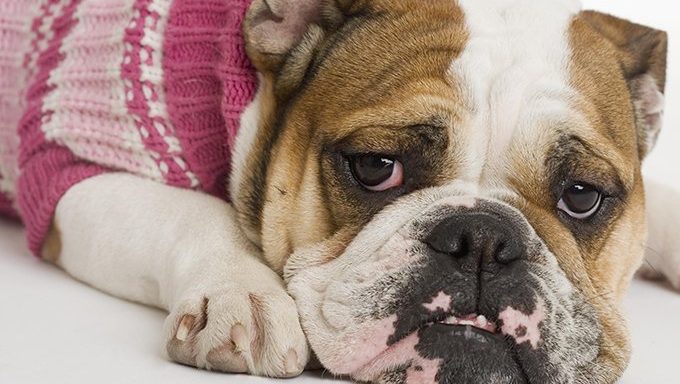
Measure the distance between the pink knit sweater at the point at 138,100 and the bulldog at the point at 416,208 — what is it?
0.10 m

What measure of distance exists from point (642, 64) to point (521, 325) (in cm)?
107

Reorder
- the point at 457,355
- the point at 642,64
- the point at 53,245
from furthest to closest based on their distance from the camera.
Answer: the point at 53,245 < the point at 642,64 < the point at 457,355

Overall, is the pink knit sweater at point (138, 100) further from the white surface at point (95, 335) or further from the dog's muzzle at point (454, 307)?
the dog's muzzle at point (454, 307)

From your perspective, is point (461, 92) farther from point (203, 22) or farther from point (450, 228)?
point (203, 22)

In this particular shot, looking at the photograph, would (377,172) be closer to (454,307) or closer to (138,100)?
(454,307)

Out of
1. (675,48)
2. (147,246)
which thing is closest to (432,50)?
(147,246)

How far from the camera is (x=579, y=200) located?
9.10 feet

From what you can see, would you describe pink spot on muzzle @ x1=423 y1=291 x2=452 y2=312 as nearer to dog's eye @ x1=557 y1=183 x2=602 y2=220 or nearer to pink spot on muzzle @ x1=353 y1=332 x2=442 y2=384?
pink spot on muzzle @ x1=353 y1=332 x2=442 y2=384

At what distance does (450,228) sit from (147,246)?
37.9 inches

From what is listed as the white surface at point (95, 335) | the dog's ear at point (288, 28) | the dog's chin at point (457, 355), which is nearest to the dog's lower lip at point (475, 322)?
the dog's chin at point (457, 355)

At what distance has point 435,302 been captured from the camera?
97.9 inches

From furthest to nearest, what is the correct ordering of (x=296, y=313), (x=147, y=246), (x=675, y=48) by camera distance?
1. (x=675, y=48)
2. (x=147, y=246)
3. (x=296, y=313)

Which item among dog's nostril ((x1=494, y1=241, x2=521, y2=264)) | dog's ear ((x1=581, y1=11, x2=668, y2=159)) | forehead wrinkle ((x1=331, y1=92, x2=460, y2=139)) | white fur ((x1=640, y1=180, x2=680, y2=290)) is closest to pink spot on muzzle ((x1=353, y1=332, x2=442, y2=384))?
dog's nostril ((x1=494, y1=241, x2=521, y2=264))

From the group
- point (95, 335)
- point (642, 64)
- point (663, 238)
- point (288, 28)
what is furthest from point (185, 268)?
point (663, 238)
